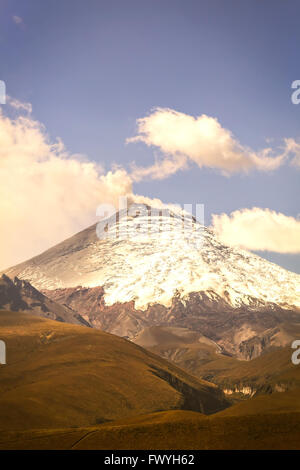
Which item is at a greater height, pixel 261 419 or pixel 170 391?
pixel 261 419

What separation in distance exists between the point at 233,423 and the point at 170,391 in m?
115

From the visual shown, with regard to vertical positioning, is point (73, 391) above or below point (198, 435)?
below

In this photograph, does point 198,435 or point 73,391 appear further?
point 73,391

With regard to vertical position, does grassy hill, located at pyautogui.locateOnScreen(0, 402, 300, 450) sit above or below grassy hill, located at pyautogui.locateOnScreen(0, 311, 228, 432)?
above

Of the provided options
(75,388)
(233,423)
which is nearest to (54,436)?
(233,423)

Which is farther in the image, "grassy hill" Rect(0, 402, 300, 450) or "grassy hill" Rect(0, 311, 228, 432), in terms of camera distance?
"grassy hill" Rect(0, 311, 228, 432)

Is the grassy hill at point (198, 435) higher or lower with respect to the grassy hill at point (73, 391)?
higher

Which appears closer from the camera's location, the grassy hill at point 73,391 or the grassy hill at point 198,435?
the grassy hill at point 198,435
